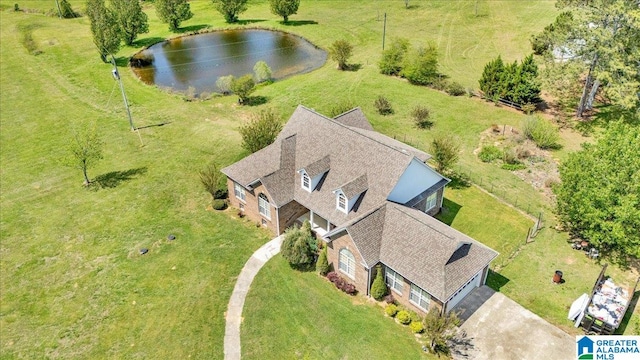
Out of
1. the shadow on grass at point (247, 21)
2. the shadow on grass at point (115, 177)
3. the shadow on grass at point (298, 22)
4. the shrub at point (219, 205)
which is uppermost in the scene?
the shadow on grass at point (298, 22)

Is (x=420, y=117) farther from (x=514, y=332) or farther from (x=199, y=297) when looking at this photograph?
(x=199, y=297)

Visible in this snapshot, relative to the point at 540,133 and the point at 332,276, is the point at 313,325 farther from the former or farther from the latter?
the point at 540,133

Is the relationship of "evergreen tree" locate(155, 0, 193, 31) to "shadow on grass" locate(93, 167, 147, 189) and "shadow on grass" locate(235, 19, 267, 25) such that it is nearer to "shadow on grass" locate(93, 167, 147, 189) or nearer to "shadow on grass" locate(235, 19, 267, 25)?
"shadow on grass" locate(235, 19, 267, 25)

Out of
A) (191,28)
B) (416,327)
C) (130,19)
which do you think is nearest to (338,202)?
(416,327)

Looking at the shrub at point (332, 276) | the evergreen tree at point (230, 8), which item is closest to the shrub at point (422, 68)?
the shrub at point (332, 276)

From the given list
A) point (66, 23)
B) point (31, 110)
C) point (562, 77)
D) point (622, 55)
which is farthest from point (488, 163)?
point (66, 23)

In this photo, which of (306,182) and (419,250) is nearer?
(419,250)

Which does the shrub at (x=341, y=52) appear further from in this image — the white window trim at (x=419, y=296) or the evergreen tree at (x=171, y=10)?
the white window trim at (x=419, y=296)
